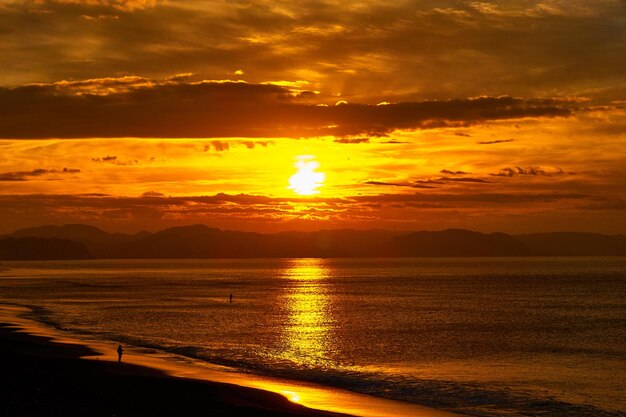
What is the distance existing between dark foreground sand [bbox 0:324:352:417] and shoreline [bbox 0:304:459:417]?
0.06 meters

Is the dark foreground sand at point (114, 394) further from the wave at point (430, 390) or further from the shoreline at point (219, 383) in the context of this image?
the wave at point (430, 390)

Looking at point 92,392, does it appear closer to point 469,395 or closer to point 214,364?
point 214,364

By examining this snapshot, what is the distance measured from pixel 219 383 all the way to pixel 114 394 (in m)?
7.36

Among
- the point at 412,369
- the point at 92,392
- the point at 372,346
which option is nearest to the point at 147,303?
the point at 372,346

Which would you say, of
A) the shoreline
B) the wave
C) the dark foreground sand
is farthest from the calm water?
the dark foreground sand

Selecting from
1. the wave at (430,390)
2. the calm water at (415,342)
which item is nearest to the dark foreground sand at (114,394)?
the wave at (430,390)

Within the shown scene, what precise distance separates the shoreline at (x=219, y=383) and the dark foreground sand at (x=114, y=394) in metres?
0.06

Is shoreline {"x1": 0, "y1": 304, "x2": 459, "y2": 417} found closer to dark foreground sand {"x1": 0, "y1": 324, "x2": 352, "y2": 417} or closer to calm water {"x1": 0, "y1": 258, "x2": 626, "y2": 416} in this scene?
dark foreground sand {"x1": 0, "y1": 324, "x2": 352, "y2": 417}

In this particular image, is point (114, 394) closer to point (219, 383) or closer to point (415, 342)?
point (219, 383)

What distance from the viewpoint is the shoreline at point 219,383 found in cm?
3195

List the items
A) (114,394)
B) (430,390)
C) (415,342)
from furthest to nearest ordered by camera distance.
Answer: (415,342)
(430,390)
(114,394)

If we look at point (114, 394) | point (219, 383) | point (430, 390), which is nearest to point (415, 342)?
point (430, 390)

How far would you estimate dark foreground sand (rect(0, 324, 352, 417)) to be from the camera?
1096 inches

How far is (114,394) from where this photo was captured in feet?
106
